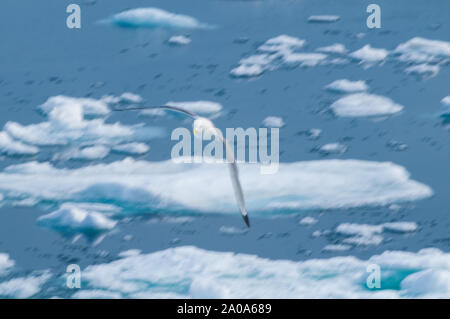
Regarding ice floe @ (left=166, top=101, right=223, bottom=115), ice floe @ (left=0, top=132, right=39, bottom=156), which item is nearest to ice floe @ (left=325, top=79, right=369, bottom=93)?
ice floe @ (left=166, top=101, right=223, bottom=115)

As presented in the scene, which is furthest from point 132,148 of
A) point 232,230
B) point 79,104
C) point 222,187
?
point 232,230

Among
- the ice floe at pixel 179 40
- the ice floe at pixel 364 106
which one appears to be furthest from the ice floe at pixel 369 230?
the ice floe at pixel 179 40

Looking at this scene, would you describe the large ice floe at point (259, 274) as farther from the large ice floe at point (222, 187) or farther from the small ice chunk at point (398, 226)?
the large ice floe at point (222, 187)

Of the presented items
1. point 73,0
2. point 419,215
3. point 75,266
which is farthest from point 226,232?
point 73,0

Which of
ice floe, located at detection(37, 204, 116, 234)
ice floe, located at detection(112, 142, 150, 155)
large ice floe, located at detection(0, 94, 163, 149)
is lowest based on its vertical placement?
ice floe, located at detection(37, 204, 116, 234)

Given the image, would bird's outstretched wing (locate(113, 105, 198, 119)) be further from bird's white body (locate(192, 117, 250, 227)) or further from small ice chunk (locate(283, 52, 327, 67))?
small ice chunk (locate(283, 52, 327, 67))

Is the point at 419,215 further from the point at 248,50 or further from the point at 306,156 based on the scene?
the point at 248,50
